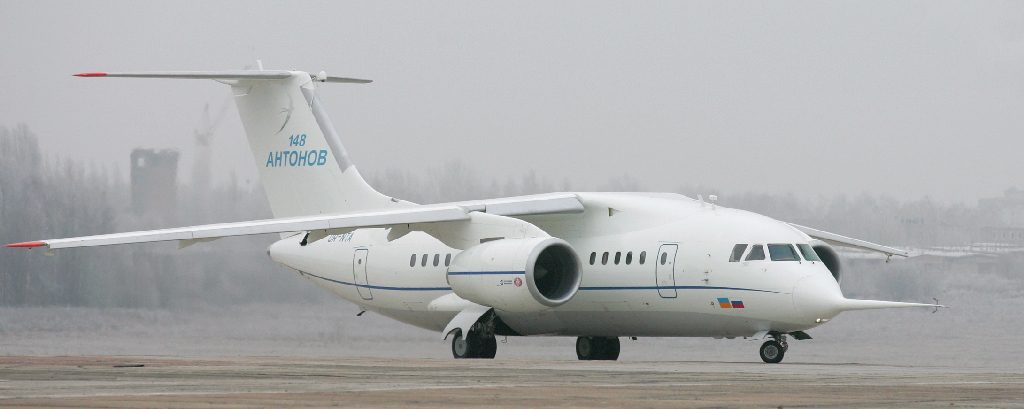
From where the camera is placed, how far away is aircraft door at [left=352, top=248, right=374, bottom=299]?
23.6 m

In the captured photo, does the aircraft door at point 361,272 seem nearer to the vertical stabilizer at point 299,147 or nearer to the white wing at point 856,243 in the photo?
the vertical stabilizer at point 299,147

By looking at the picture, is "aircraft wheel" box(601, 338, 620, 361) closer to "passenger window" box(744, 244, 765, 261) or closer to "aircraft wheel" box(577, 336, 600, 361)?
"aircraft wheel" box(577, 336, 600, 361)

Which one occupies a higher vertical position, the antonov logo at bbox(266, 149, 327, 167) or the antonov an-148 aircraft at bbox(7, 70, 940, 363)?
the antonov logo at bbox(266, 149, 327, 167)

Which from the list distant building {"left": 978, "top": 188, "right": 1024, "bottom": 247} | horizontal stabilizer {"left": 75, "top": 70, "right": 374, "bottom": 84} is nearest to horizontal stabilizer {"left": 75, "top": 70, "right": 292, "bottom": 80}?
horizontal stabilizer {"left": 75, "top": 70, "right": 374, "bottom": 84}

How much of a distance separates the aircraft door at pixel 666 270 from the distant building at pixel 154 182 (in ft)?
28.7

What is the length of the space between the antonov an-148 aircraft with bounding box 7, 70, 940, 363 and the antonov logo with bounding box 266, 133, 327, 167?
9 cm

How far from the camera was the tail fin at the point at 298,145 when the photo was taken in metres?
24.9

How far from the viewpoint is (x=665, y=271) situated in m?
20.5

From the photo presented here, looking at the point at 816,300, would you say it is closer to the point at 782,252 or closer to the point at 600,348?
the point at 782,252

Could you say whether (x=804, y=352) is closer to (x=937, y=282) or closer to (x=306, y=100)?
(x=937, y=282)

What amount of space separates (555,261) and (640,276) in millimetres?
1132

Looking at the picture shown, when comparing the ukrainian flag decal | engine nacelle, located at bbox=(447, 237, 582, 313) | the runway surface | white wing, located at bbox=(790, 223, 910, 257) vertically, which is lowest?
the runway surface

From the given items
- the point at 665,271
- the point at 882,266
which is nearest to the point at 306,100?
the point at 665,271

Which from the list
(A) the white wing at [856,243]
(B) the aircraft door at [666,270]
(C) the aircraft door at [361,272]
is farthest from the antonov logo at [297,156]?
(A) the white wing at [856,243]
